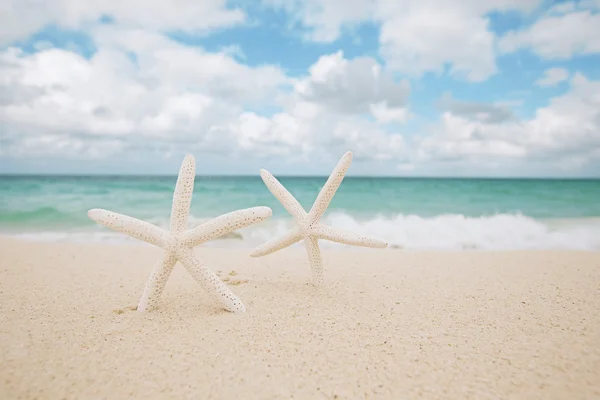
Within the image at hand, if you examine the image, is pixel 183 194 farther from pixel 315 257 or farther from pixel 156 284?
pixel 315 257

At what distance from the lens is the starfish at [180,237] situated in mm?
3934

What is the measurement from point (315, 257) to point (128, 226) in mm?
2371

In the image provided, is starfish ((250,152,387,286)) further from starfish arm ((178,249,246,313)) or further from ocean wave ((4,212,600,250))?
ocean wave ((4,212,600,250))

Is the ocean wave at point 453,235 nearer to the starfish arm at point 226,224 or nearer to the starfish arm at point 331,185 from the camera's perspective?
the starfish arm at point 331,185

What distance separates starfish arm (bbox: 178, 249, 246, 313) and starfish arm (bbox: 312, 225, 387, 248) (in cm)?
137

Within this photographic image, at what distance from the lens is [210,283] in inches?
157

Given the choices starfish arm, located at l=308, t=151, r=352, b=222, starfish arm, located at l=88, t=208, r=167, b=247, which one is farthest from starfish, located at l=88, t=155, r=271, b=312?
starfish arm, located at l=308, t=151, r=352, b=222

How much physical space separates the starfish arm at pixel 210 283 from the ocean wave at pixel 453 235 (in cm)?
531

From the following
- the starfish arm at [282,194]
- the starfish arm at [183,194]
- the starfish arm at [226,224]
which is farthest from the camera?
the starfish arm at [282,194]

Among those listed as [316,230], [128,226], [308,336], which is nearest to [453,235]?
[316,230]

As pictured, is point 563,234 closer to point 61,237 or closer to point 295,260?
point 295,260

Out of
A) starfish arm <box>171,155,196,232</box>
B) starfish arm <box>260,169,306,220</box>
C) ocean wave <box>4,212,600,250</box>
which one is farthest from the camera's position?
ocean wave <box>4,212,600,250</box>

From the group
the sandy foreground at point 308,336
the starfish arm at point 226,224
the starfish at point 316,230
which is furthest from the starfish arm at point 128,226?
the starfish at point 316,230

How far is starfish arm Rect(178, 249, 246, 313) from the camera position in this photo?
394cm
